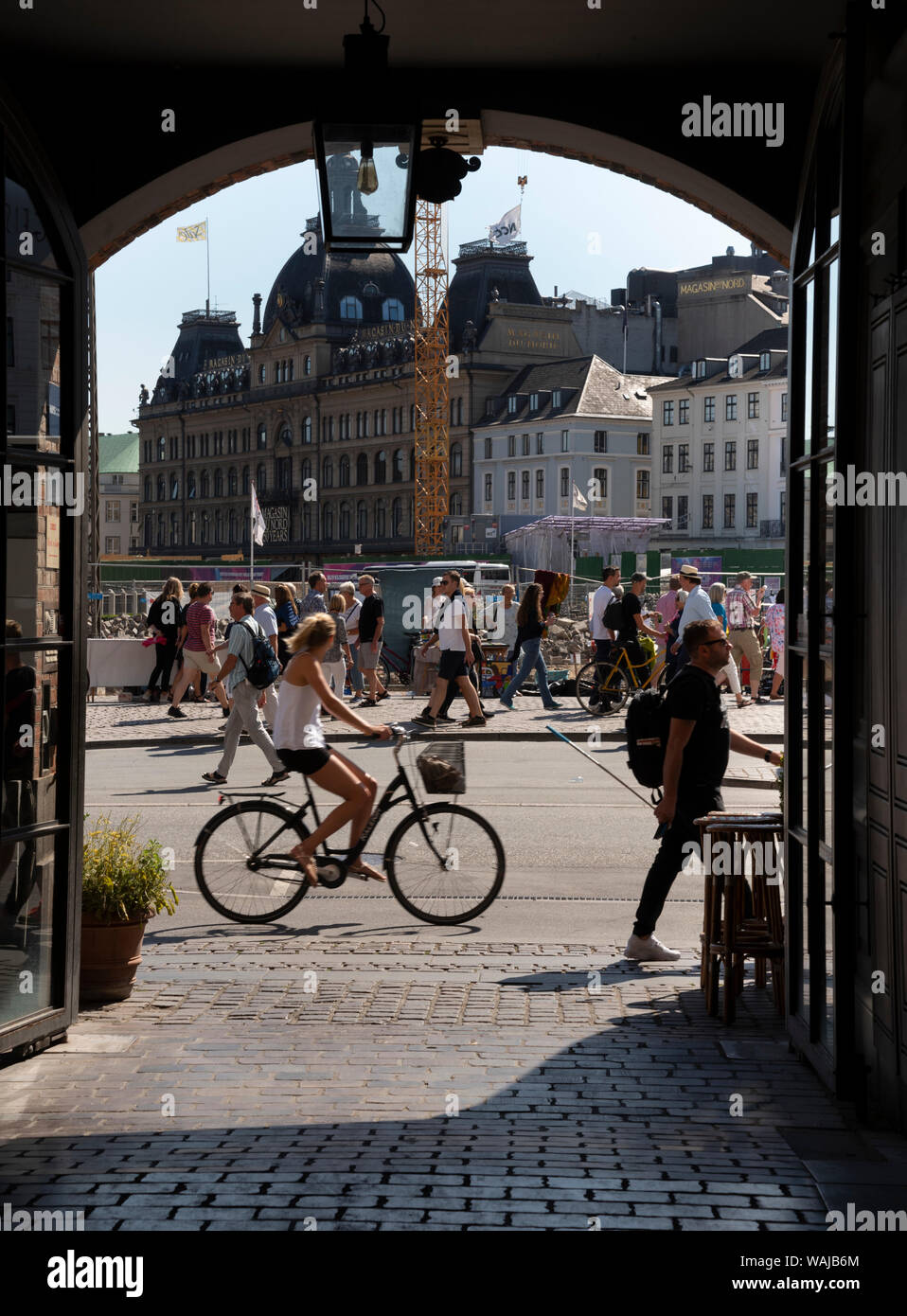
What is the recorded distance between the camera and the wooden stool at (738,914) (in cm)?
734

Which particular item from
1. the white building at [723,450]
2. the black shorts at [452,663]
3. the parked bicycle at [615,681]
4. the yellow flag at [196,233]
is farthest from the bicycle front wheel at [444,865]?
the yellow flag at [196,233]

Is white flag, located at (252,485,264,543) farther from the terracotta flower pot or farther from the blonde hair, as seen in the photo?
the terracotta flower pot

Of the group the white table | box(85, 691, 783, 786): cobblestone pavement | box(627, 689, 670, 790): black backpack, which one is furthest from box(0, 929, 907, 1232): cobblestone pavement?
the white table

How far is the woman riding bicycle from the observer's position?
9.17 metres

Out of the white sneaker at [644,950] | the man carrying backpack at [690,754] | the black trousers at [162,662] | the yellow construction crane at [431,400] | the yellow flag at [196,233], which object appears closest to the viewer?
the man carrying backpack at [690,754]

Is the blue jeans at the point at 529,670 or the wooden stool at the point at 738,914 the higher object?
the blue jeans at the point at 529,670

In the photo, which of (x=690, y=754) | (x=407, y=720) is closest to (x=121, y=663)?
(x=407, y=720)

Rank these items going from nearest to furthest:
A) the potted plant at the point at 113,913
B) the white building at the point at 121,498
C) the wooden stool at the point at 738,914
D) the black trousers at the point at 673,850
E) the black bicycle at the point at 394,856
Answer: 1. the wooden stool at the point at 738,914
2. the potted plant at the point at 113,913
3. the black trousers at the point at 673,850
4. the black bicycle at the point at 394,856
5. the white building at the point at 121,498

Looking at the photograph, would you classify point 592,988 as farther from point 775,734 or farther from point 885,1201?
point 775,734

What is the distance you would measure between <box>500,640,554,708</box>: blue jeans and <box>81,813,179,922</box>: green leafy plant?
1427cm

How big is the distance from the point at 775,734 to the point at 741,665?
21.8ft

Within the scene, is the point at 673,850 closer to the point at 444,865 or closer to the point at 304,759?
the point at 444,865

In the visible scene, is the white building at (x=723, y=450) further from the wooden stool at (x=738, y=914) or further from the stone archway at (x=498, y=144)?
the wooden stool at (x=738, y=914)

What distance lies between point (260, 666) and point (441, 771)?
490cm
